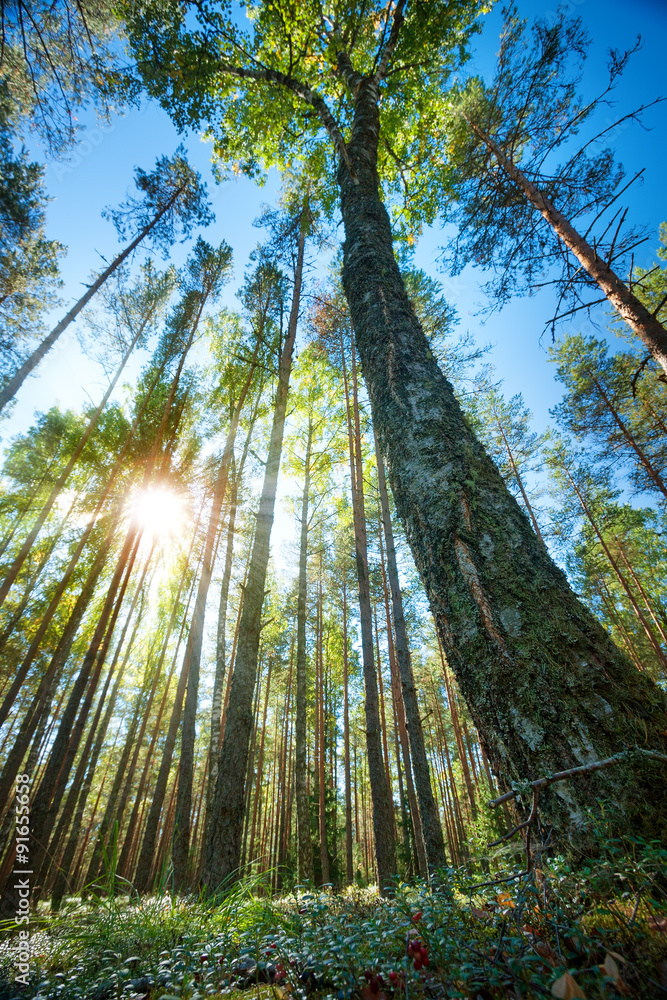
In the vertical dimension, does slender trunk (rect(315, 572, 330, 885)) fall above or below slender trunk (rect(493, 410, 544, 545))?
below

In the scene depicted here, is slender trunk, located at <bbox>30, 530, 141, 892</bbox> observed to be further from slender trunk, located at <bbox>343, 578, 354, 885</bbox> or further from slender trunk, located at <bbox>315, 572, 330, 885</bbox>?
slender trunk, located at <bbox>343, 578, 354, 885</bbox>

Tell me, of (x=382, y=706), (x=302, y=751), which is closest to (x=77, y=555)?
(x=302, y=751)

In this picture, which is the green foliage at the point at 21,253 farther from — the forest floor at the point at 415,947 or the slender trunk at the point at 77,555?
the forest floor at the point at 415,947

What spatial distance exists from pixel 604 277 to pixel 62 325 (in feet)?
35.3

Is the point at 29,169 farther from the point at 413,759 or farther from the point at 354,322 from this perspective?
the point at 413,759

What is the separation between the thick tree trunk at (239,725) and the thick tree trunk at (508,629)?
3398 millimetres

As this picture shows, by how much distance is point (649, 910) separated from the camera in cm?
89

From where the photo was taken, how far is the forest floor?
0.83m

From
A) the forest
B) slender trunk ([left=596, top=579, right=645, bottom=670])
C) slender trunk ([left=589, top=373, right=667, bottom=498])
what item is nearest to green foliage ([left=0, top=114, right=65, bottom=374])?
the forest

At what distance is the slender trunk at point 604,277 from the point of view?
175 inches

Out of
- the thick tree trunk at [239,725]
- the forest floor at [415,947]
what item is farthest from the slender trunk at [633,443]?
the forest floor at [415,947]

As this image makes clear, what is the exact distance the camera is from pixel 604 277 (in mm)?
5172

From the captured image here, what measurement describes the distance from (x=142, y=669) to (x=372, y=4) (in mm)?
20546

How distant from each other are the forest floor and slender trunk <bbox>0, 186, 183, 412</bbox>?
30.0 ft
